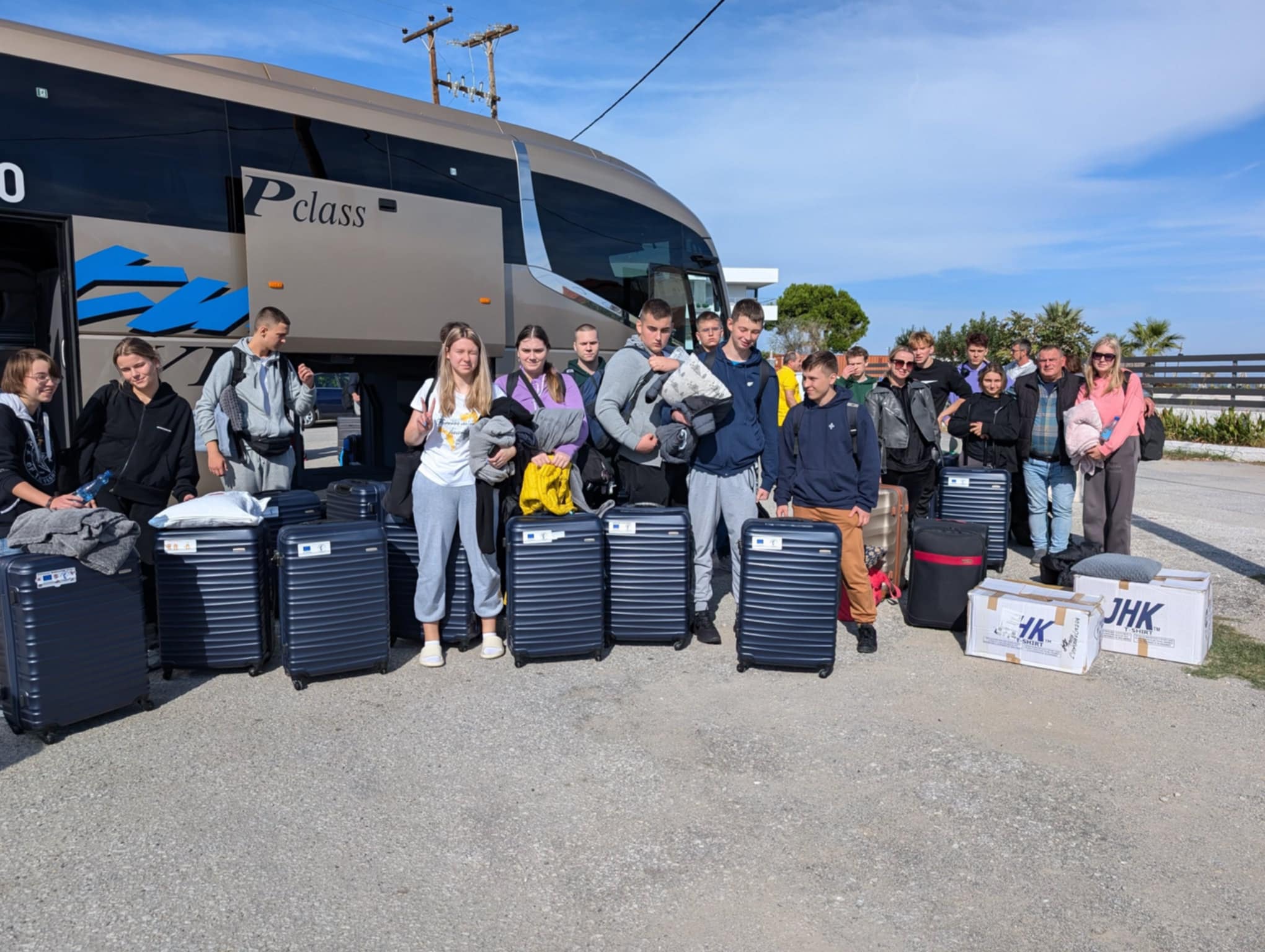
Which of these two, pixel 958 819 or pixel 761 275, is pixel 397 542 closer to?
pixel 958 819

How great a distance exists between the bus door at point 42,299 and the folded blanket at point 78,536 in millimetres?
2860

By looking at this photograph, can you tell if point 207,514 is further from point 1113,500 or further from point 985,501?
point 1113,500

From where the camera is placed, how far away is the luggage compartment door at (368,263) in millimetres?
7395

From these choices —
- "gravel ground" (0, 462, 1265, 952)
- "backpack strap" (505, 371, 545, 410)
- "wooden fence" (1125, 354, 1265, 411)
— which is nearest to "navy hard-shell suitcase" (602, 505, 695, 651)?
"gravel ground" (0, 462, 1265, 952)

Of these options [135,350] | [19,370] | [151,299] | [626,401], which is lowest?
[626,401]

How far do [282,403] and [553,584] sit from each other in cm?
219

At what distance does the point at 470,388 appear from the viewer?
488 centimetres

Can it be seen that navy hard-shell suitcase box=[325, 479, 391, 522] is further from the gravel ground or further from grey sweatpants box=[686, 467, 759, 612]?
grey sweatpants box=[686, 467, 759, 612]

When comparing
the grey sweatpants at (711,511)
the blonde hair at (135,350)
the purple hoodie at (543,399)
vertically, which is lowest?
the grey sweatpants at (711,511)

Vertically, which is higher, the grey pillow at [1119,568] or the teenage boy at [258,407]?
the teenage boy at [258,407]

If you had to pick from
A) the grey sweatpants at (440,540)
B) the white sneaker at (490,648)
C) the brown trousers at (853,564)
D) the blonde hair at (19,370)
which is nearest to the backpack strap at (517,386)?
the grey sweatpants at (440,540)

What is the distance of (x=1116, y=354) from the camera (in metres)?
6.42

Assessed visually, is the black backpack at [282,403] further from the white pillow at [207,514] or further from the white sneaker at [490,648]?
the white sneaker at [490,648]

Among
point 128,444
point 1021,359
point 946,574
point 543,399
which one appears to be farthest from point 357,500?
point 1021,359
